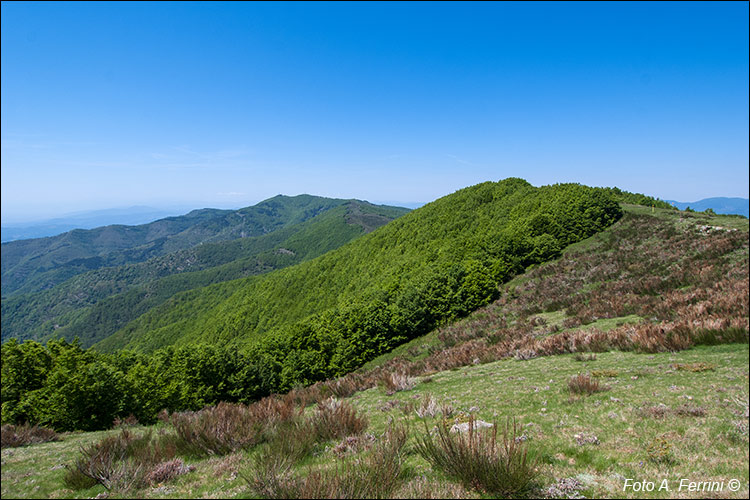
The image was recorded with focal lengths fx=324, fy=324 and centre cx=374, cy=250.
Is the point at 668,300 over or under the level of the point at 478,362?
over

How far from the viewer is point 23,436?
879cm

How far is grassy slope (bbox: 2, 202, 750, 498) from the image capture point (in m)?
4.43

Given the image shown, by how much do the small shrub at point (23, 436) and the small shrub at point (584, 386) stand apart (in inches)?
563

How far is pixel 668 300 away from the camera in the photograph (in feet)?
41.4

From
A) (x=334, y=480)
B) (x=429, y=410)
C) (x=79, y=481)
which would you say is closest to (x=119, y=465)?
(x=79, y=481)

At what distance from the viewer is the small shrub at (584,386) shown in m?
7.56

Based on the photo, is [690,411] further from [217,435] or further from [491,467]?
Answer: [217,435]

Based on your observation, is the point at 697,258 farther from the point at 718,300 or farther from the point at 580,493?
the point at 580,493

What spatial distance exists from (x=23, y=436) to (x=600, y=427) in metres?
14.1

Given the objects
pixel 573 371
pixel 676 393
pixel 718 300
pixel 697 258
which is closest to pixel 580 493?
pixel 676 393

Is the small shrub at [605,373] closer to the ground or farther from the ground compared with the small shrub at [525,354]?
farther from the ground

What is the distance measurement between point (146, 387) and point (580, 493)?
1859cm

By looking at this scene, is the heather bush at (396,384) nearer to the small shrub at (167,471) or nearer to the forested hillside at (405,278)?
the small shrub at (167,471)

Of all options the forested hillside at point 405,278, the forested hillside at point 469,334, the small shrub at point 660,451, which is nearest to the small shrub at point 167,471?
the small shrub at point 660,451
